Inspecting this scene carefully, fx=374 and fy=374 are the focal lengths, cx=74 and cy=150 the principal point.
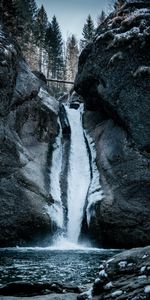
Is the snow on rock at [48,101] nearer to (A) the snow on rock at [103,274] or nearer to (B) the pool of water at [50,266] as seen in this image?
(B) the pool of water at [50,266]

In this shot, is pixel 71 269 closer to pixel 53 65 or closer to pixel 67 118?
pixel 67 118

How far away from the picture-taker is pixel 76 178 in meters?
26.4

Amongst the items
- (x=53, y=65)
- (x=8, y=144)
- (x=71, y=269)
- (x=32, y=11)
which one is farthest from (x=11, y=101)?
(x=53, y=65)

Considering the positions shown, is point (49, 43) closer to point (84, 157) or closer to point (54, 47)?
point (54, 47)

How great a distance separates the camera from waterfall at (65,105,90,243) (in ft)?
76.2

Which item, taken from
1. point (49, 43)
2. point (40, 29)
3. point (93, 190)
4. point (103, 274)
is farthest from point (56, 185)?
point (49, 43)

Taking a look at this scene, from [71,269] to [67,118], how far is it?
20.0 meters

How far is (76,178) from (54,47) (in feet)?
164

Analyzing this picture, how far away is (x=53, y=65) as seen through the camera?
76.2 meters

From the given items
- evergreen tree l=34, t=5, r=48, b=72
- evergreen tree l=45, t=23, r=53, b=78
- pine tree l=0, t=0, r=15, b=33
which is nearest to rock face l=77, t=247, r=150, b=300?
pine tree l=0, t=0, r=15, b=33

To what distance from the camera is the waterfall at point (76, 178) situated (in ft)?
76.2

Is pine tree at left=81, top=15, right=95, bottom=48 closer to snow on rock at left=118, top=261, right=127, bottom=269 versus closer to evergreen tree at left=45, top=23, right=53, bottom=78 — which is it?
evergreen tree at left=45, top=23, right=53, bottom=78

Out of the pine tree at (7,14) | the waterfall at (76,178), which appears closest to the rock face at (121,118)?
the waterfall at (76,178)

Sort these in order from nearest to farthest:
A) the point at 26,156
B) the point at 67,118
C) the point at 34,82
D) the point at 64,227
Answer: the point at 64,227 < the point at 26,156 < the point at 34,82 < the point at 67,118
